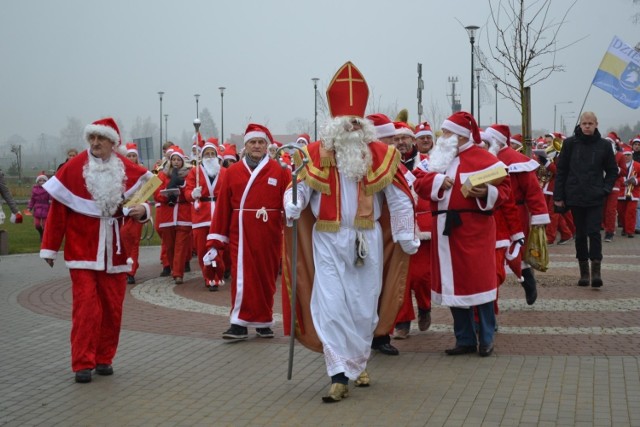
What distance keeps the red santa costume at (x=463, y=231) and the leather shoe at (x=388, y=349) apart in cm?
48

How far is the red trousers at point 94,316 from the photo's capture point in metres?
7.62

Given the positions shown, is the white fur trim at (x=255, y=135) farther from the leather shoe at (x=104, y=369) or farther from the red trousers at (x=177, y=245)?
the red trousers at (x=177, y=245)

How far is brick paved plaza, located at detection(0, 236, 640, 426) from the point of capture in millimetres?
6434

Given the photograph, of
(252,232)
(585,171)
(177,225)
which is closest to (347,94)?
(252,232)

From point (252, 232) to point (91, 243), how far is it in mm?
2106

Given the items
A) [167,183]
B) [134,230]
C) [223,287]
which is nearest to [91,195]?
[134,230]

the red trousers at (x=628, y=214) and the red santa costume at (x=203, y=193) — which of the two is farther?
the red trousers at (x=628, y=214)

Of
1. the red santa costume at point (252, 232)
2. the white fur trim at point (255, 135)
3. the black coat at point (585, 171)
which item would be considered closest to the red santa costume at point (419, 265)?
the red santa costume at point (252, 232)

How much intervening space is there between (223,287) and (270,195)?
4.41 metres

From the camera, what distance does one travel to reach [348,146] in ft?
23.9

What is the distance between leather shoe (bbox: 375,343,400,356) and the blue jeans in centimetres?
57

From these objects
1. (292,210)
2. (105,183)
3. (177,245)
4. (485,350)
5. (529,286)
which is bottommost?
(485,350)

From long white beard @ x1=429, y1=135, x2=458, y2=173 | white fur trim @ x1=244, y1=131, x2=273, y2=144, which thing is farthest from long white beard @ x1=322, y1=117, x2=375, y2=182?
white fur trim @ x1=244, y1=131, x2=273, y2=144

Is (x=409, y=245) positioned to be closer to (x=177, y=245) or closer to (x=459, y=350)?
(x=459, y=350)
